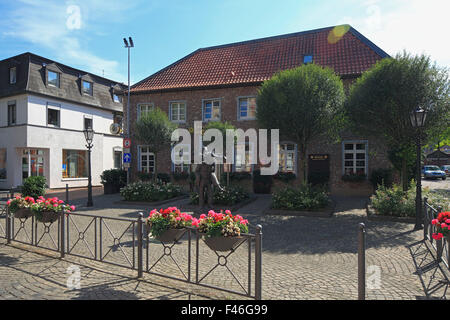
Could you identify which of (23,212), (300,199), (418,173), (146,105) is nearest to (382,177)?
(300,199)

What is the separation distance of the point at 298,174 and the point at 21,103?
18.6 metres

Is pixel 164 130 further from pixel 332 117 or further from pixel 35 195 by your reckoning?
pixel 332 117

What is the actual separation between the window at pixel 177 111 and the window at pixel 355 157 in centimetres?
1018

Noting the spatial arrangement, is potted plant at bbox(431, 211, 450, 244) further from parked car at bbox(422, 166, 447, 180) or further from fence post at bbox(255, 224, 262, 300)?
parked car at bbox(422, 166, 447, 180)

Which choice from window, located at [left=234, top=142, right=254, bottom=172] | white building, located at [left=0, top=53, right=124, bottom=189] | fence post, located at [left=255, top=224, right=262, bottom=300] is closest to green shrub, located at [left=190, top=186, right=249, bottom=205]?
window, located at [left=234, top=142, right=254, bottom=172]

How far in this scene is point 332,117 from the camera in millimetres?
11398

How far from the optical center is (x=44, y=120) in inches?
785

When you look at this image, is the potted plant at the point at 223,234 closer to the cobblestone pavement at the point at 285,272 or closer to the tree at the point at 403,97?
the cobblestone pavement at the point at 285,272

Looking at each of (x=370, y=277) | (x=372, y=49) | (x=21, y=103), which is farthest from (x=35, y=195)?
(x=372, y=49)

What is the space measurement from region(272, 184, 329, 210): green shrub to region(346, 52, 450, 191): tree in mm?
3378

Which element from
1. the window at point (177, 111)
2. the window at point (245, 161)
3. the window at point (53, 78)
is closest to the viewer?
the window at point (245, 161)

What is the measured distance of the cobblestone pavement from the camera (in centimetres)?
386

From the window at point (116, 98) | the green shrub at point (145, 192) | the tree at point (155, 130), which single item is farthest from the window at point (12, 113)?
the green shrub at point (145, 192)

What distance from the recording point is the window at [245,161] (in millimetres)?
17125
